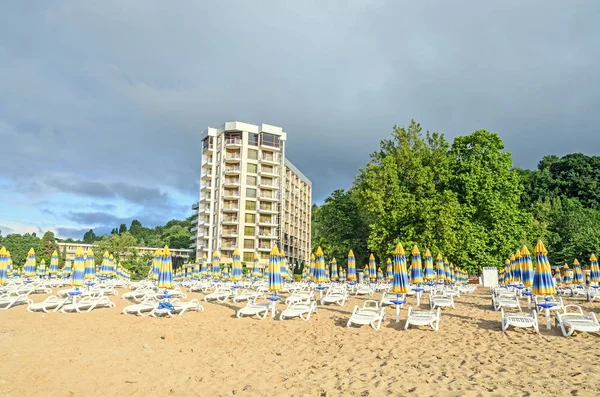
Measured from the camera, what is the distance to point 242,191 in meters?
60.3

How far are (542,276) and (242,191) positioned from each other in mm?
51879

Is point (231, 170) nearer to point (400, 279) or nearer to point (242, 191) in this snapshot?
point (242, 191)

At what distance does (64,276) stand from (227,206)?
27.9 metres

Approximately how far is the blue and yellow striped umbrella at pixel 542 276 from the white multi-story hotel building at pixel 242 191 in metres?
49.8

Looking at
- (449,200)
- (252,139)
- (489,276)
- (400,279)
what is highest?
(252,139)

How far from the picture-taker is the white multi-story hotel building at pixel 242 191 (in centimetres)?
5988

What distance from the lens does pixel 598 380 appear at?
577cm

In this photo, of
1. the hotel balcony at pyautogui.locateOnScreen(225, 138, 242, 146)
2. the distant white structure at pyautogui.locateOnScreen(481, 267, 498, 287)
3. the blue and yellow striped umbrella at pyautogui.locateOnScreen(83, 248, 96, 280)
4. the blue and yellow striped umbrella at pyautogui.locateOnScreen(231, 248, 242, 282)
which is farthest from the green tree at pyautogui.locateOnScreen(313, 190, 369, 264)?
the hotel balcony at pyautogui.locateOnScreen(225, 138, 242, 146)

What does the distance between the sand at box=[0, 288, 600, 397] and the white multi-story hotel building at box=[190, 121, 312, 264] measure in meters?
47.4

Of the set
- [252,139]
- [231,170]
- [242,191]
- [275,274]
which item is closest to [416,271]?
[275,274]

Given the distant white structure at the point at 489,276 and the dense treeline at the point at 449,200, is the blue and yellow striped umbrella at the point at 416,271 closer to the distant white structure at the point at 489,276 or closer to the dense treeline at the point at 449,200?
the dense treeline at the point at 449,200

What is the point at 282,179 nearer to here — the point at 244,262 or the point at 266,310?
the point at 244,262

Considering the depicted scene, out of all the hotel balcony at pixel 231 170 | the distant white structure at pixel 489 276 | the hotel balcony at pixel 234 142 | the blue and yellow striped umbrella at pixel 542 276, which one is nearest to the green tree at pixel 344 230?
the distant white structure at pixel 489 276

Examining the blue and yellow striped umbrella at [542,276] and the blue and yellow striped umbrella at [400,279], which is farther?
the blue and yellow striped umbrella at [400,279]
